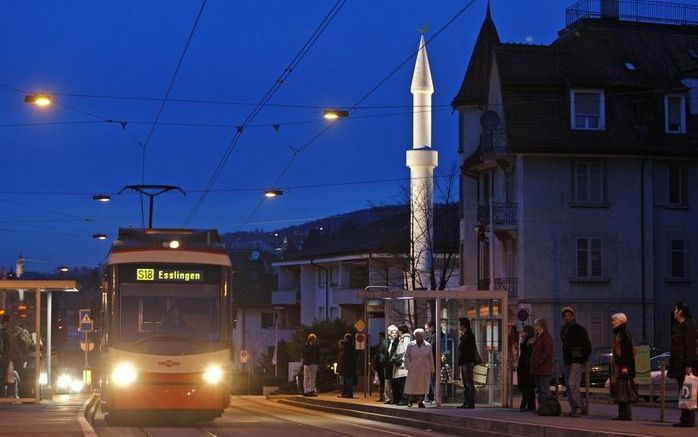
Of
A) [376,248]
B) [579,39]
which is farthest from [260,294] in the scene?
[579,39]

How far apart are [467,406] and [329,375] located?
32438mm

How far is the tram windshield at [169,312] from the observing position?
75.2 ft

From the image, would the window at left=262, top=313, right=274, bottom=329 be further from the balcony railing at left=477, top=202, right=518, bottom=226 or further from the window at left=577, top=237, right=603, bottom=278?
the window at left=577, top=237, right=603, bottom=278

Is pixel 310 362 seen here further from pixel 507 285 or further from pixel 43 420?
pixel 507 285

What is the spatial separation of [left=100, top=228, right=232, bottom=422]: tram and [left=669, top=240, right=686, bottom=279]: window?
3297 centimetres

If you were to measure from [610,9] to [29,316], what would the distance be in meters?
35.0

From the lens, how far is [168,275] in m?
23.3

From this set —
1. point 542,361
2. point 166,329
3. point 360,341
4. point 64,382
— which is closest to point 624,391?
point 542,361

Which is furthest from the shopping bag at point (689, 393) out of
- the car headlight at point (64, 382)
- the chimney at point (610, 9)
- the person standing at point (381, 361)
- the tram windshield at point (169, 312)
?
the chimney at point (610, 9)

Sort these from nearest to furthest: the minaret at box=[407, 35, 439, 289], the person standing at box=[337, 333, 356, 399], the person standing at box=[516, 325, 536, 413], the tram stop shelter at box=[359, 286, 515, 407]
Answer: the person standing at box=[516, 325, 536, 413] < the tram stop shelter at box=[359, 286, 515, 407] < the person standing at box=[337, 333, 356, 399] < the minaret at box=[407, 35, 439, 289]

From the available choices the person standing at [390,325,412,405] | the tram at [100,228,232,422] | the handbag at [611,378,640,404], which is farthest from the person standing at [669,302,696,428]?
the person standing at [390,325,412,405]

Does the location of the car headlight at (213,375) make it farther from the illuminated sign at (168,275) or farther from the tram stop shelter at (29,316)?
the tram stop shelter at (29,316)

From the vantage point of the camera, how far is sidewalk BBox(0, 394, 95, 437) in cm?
1959

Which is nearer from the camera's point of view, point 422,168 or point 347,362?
point 347,362
